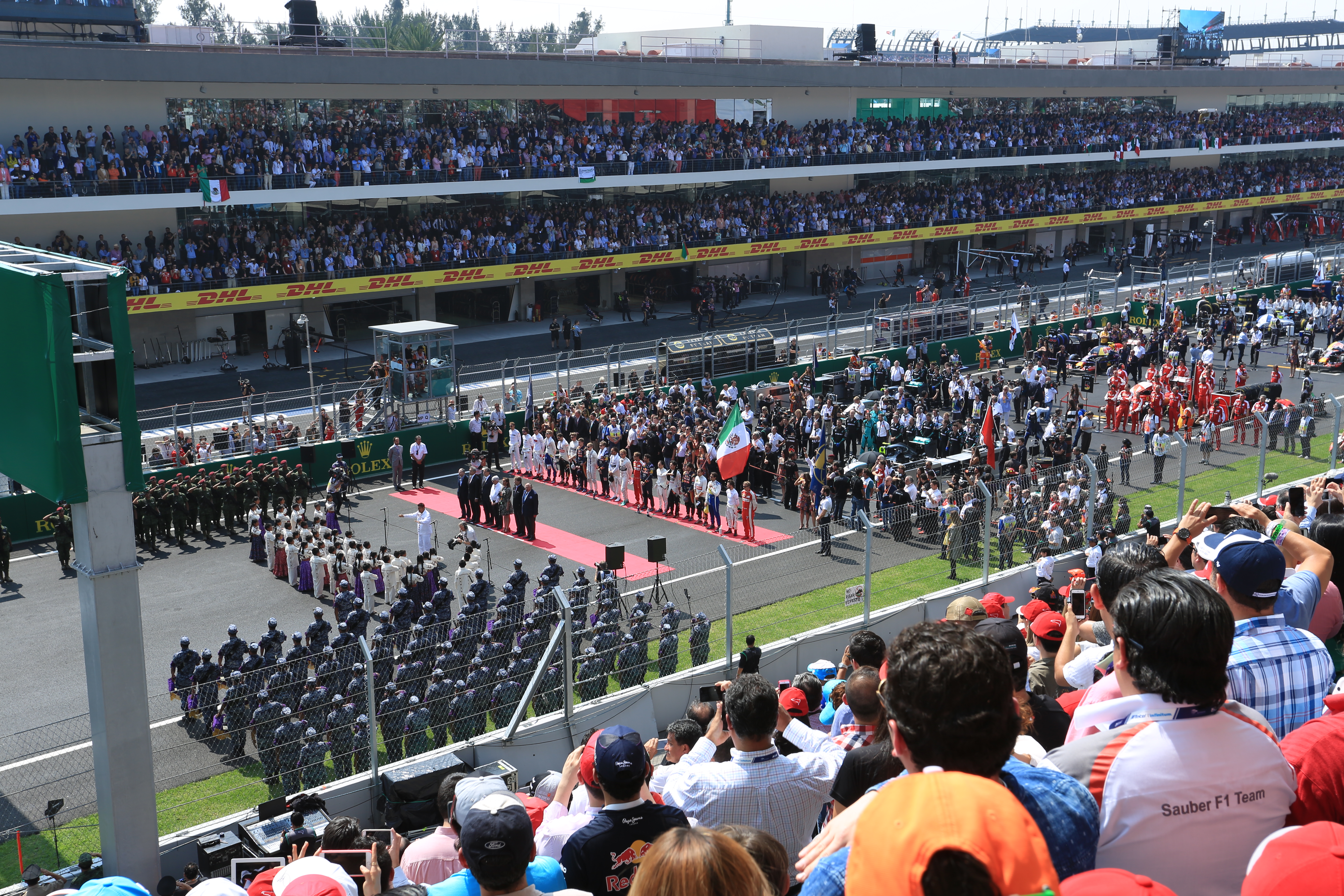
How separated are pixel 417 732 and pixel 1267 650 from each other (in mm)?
8837

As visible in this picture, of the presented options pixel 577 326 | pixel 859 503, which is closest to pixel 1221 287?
pixel 577 326

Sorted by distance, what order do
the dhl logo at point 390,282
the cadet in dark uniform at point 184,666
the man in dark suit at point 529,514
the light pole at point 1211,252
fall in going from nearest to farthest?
the cadet in dark uniform at point 184,666 < the man in dark suit at point 529,514 < the dhl logo at point 390,282 < the light pole at point 1211,252

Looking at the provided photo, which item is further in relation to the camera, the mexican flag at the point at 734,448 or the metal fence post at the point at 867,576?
the mexican flag at the point at 734,448

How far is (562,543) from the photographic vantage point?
21922 millimetres

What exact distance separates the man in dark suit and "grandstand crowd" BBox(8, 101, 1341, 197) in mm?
18108

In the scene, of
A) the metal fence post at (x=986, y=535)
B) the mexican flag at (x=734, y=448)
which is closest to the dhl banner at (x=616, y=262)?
the mexican flag at (x=734, y=448)

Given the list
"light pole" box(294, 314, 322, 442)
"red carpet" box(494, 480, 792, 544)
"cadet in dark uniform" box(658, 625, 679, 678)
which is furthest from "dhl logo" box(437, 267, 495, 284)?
"cadet in dark uniform" box(658, 625, 679, 678)

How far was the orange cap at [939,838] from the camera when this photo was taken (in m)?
2.37

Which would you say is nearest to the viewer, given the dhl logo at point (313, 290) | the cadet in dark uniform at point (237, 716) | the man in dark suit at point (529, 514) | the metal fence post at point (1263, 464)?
the cadet in dark uniform at point (237, 716)

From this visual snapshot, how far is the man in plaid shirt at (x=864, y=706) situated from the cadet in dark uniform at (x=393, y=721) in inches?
273

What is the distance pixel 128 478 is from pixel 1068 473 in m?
12.8

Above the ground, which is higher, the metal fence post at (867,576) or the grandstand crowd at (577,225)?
the grandstand crowd at (577,225)

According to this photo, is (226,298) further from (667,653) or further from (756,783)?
(756,783)

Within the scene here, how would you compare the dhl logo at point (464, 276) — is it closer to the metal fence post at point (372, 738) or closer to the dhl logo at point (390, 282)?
the dhl logo at point (390, 282)
